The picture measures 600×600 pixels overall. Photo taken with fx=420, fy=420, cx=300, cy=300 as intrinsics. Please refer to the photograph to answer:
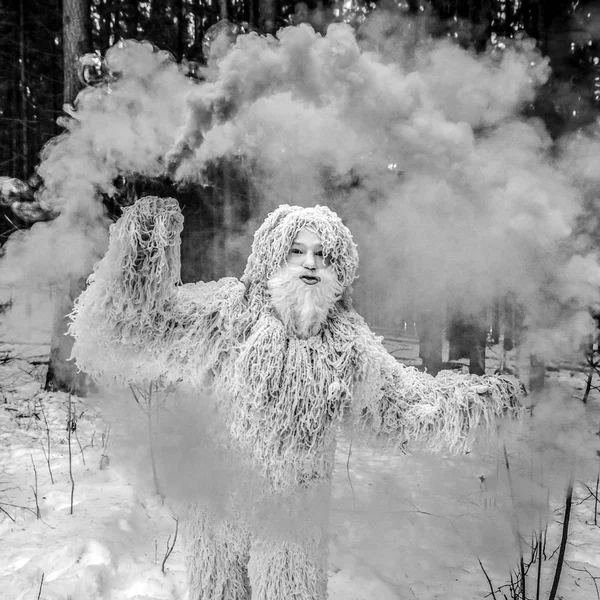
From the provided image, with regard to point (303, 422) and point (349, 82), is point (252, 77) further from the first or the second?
point (303, 422)

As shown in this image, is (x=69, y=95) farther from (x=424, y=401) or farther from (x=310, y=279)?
(x=424, y=401)

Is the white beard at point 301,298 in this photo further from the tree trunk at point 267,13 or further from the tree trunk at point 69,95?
the tree trunk at point 69,95

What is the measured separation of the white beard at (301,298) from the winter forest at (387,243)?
137mm

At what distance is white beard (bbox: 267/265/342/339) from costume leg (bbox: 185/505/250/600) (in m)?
0.74

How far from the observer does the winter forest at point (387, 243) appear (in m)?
1.44

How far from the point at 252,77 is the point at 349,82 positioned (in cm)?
34

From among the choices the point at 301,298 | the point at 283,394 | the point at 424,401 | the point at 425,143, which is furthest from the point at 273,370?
the point at 425,143

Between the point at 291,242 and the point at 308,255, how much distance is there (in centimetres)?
7

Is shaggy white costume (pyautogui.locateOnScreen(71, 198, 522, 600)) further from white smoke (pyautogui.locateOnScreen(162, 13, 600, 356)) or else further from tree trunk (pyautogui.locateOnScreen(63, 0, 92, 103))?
tree trunk (pyautogui.locateOnScreen(63, 0, 92, 103))

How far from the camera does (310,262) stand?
137 cm

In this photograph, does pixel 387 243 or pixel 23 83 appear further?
pixel 23 83

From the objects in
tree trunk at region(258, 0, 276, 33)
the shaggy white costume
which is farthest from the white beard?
tree trunk at region(258, 0, 276, 33)

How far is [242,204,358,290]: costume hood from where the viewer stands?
1399 millimetres

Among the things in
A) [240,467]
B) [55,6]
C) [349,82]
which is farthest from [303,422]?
[55,6]
